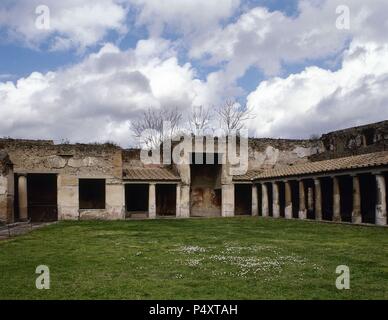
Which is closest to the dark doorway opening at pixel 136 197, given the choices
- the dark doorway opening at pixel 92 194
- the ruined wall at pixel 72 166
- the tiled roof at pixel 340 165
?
the dark doorway opening at pixel 92 194

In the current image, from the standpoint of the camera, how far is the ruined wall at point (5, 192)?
23.1 metres

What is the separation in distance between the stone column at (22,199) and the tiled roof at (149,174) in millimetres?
5727

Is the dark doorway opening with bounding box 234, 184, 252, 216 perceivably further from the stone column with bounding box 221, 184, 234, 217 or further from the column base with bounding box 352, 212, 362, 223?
the column base with bounding box 352, 212, 362, 223

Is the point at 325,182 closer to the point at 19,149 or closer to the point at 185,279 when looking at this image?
the point at 19,149

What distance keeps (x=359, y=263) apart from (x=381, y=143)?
18565 millimetres

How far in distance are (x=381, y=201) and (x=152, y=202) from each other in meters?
13.8

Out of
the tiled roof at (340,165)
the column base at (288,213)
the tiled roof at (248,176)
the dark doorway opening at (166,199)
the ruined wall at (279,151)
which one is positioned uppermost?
the ruined wall at (279,151)

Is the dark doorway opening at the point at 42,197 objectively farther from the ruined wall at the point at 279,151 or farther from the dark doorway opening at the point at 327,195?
the dark doorway opening at the point at 327,195

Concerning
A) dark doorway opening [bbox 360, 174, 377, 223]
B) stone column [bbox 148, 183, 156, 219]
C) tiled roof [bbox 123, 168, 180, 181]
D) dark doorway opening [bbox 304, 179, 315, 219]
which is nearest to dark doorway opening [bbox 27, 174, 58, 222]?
tiled roof [bbox 123, 168, 180, 181]

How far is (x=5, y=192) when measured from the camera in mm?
23281

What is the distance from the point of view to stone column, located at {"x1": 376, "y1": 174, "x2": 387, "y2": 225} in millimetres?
19636

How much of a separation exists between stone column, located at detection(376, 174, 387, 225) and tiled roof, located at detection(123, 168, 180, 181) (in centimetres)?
A: 1305

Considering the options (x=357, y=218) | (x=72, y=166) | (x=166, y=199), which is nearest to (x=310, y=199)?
(x=357, y=218)
